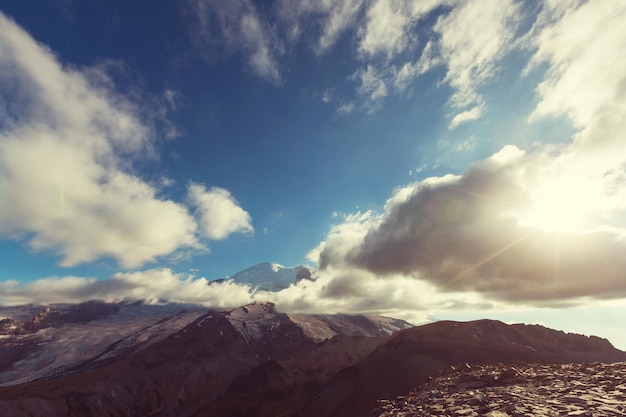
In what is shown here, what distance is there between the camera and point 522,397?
1048 inches

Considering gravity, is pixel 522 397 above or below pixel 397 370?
above

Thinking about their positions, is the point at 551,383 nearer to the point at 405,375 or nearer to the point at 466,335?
the point at 405,375

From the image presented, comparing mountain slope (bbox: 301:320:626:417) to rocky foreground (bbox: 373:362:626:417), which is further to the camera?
mountain slope (bbox: 301:320:626:417)

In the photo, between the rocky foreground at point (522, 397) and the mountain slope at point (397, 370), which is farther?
the mountain slope at point (397, 370)

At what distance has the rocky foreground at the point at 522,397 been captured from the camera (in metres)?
22.2

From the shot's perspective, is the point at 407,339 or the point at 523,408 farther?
the point at 407,339

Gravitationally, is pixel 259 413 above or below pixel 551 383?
below

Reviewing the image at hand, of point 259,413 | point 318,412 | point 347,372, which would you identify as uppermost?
point 347,372

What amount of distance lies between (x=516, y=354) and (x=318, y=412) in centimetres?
9598

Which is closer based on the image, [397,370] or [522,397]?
[522,397]

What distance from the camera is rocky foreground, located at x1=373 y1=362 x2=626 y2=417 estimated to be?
22.2 meters

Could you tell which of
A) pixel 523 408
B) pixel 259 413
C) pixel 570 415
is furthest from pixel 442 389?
pixel 259 413

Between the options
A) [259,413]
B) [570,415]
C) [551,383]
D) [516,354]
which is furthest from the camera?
[259,413]

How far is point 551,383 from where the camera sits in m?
30.9
